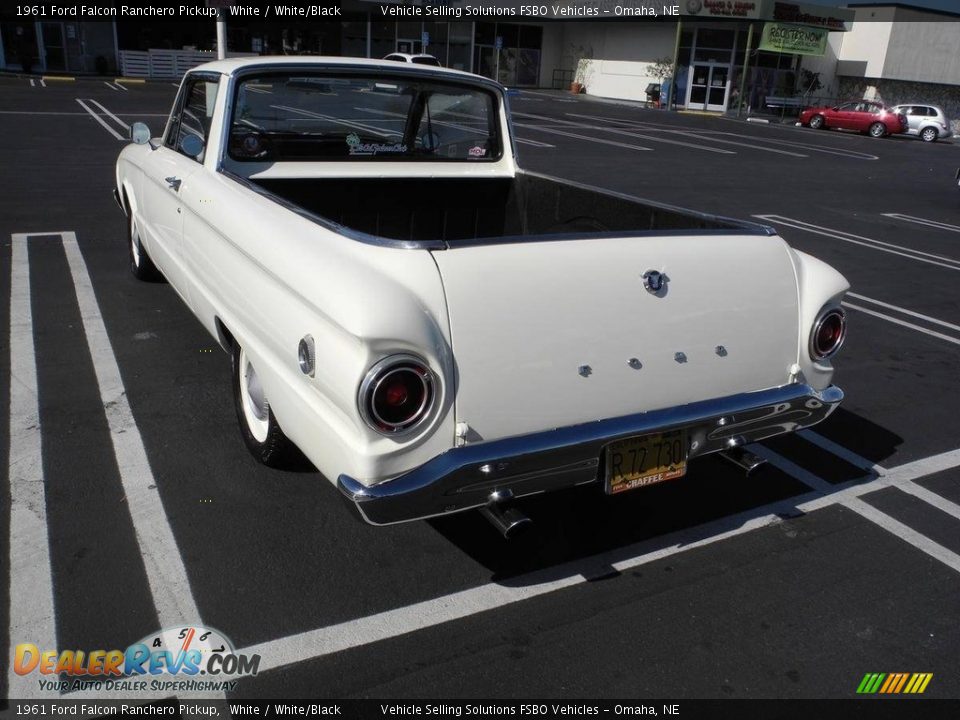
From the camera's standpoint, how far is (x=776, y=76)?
37750mm

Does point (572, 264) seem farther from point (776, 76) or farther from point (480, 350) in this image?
point (776, 76)

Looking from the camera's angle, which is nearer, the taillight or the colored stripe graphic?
the taillight

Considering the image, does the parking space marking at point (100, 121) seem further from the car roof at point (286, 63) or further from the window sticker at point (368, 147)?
the window sticker at point (368, 147)

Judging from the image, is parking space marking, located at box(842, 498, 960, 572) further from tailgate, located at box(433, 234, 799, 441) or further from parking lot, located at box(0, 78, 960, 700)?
tailgate, located at box(433, 234, 799, 441)

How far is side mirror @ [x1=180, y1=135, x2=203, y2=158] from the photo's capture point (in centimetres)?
446

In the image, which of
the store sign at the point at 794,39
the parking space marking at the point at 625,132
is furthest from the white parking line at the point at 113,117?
the store sign at the point at 794,39

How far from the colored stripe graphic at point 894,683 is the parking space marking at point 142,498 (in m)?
2.26

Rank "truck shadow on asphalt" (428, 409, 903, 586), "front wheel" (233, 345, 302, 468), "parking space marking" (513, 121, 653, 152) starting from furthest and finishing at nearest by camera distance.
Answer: "parking space marking" (513, 121, 653, 152), "front wheel" (233, 345, 302, 468), "truck shadow on asphalt" (428, 409, 903, 586)

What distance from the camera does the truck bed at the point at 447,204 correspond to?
4504 millimetres

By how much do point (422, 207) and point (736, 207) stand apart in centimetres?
847

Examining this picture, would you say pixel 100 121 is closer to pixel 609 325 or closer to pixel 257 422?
pixel 257 422

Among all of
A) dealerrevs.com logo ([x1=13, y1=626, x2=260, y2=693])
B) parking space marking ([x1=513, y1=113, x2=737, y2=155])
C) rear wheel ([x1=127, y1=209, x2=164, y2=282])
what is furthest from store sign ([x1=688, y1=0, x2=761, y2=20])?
dealerrevs.com logo ([x1=13, y1=626, x2=260, y2=693])

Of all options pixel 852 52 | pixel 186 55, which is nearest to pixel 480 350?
pixel 186 55

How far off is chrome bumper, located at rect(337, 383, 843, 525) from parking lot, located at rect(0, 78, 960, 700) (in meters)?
0.51
